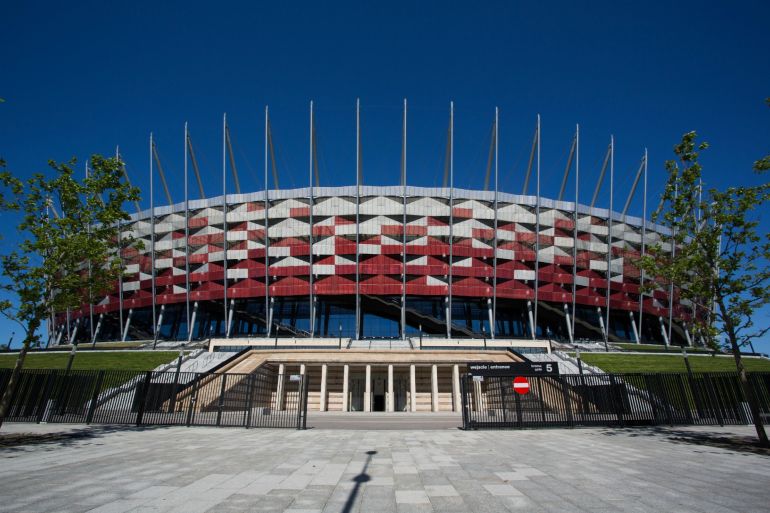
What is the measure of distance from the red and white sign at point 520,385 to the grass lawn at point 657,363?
23.8 metres

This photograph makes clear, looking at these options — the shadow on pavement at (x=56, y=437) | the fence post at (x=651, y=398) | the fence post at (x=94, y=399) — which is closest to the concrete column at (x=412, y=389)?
the fence post at (x=651, y=398)

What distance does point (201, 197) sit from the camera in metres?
67.5

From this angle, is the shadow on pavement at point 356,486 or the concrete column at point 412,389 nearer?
the shadow on pavement at point 356,486

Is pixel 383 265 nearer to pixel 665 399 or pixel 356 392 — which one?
pixel 356 392

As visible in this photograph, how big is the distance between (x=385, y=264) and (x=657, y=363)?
114 ft

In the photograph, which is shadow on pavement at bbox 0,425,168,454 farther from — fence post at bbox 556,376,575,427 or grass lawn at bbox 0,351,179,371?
grass lawn at bbox 0,351,179,371

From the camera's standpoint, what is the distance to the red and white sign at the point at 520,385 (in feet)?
59.6

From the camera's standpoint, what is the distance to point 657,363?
41781mm

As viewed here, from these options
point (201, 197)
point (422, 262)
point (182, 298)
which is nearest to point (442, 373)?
point (422, 262)

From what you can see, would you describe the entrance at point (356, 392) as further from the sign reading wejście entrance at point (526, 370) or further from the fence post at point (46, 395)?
the fence post at point (46, 395)

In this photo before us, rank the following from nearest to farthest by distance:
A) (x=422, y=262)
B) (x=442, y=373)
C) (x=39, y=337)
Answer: (x=39, y=337), (x=442, y=373), (x=422, y=262)

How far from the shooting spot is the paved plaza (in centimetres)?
624

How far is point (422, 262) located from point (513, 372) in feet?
132

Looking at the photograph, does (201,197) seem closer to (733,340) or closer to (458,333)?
(458,333)
